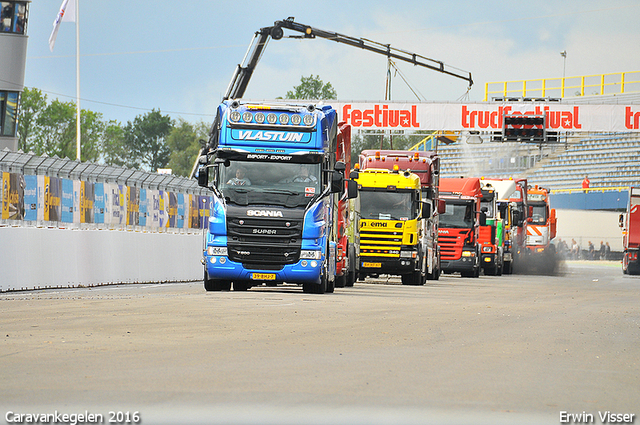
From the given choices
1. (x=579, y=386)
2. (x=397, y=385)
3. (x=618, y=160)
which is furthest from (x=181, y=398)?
(x=618, y=160)

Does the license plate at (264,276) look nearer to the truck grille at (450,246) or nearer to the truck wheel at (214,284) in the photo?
the truck wheel at (214,284)

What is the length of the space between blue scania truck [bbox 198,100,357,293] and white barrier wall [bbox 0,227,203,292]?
9.70 feet

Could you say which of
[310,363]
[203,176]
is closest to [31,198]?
[203,176]

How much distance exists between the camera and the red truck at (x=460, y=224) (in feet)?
125

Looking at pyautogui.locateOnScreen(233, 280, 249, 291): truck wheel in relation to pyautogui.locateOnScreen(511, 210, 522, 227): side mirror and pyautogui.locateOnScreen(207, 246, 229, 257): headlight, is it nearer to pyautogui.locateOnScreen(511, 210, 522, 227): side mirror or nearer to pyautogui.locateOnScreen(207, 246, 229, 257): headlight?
pyautogui.locateOnScreen(207, 246, 229, 257): headlight

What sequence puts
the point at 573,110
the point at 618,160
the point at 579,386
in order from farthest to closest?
1. the point at 618,160
2. the point at 573,110
3. the point at 579,386

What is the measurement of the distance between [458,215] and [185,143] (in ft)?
361

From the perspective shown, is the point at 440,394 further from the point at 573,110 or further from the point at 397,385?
the point at 573,110

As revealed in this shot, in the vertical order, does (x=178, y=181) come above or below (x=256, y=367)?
above

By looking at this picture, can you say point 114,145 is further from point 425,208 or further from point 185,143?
point 425,208

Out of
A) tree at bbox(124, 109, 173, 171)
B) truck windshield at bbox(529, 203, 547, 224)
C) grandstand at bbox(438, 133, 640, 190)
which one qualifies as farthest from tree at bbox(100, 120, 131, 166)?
truck windshield at bbox(529, 203, 547, 224)

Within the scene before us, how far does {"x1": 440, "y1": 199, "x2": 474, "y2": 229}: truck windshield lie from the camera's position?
3822cm

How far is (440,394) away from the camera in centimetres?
753

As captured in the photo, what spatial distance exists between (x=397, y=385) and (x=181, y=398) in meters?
1.69
